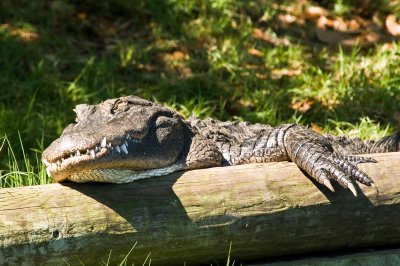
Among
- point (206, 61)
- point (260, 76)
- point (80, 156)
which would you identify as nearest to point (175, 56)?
point (206, 61)

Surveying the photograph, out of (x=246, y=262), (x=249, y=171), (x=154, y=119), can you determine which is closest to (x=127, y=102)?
(x=154, y=119)

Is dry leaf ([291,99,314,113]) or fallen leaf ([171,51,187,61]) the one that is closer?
dry leaf ([291,99,314,113])

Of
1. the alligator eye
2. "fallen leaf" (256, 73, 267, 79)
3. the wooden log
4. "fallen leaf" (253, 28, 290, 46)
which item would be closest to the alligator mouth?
the wooden log

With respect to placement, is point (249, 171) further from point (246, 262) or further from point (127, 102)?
point (127, 102)

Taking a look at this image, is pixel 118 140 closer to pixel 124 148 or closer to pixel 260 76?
pixel 124 148

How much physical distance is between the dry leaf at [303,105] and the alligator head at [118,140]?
2283 mm

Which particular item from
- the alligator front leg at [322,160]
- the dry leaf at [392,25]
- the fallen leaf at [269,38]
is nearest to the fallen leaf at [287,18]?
the fallen leaf at [269,38]

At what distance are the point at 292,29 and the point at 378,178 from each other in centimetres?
434

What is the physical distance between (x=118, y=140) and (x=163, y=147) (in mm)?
460

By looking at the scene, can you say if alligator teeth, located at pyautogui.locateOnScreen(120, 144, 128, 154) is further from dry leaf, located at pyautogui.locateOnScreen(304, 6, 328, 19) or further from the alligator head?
dry leaf, located at pyautogui.locateOnScreen(304, 6, 328, 19)

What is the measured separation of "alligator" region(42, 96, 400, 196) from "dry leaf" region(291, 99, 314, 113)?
154cm

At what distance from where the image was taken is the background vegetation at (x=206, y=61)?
6352 mm

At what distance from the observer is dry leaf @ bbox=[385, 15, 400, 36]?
7941 millimetres

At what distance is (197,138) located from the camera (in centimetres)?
442
